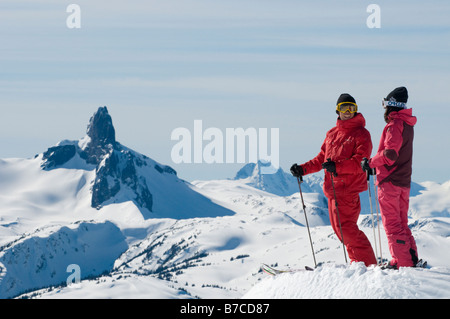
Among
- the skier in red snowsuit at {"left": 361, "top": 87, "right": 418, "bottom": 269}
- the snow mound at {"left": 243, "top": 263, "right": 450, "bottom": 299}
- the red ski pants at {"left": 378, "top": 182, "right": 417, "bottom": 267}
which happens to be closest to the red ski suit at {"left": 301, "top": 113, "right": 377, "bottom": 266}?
the skier in red snowsuit at {"left": 361, "top": 87, "right": 418, "bottom": 269}

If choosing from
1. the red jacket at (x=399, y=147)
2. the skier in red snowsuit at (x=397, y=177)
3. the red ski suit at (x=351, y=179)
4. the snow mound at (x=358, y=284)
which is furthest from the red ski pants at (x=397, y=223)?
the snow mound at (x=358, y=284)

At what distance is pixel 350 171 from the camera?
14211 mm

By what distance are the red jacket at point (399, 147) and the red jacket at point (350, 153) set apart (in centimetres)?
40

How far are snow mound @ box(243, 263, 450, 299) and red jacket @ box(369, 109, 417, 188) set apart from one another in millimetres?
2309

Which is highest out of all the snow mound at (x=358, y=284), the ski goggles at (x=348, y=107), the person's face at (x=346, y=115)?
the ski goggles at (x=348, y=107)

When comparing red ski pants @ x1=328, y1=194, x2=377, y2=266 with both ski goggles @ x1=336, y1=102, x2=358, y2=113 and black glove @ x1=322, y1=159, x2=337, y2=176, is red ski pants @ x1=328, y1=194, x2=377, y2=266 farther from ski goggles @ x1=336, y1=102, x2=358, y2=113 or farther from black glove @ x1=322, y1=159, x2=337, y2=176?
ski goggles @ x1=336, y1=102, x2=358, y2=113

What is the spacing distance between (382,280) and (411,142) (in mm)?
3891

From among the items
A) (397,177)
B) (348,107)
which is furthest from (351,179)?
(348,107)

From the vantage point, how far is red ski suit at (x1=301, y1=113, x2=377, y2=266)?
14.2 m

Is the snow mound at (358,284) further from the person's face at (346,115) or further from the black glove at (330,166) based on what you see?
the person's face at (346,115)

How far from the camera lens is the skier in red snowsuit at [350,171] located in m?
14.2
